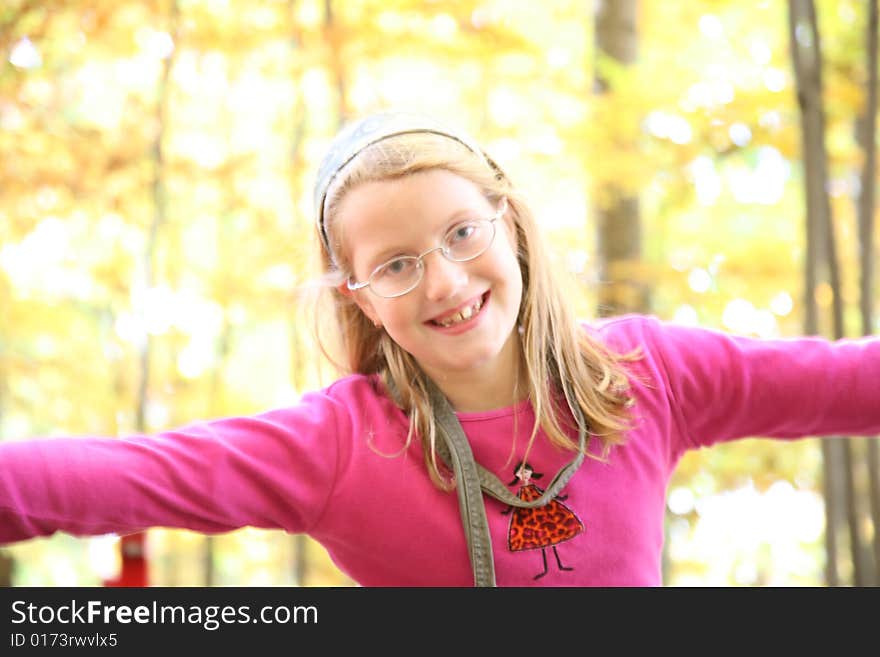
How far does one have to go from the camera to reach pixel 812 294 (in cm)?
276

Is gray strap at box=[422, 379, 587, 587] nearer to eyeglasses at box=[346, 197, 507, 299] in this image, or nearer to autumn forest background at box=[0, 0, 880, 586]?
eyeglasses at box=[346, 197, 507, 299]

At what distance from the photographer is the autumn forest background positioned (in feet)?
11.1

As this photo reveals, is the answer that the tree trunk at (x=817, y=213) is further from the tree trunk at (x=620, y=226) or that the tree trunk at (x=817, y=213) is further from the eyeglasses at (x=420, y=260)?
the eyeglasses at (x=420, y=260)

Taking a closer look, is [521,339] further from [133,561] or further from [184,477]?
[133,561]

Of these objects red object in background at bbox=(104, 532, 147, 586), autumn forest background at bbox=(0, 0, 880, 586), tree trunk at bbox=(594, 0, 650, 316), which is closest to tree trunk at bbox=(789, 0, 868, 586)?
autumn forest background at bbox=(0, 0, 880, 586)

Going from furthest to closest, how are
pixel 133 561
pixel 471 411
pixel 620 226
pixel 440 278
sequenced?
pixel 620 226
pixel 133 561
pixel 471 411
pixel 440 278

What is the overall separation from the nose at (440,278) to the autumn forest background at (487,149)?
12.5 inches

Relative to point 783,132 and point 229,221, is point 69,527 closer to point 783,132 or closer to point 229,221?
point 783,132

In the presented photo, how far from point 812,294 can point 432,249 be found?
6.15ft

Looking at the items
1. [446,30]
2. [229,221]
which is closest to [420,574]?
[446,30]

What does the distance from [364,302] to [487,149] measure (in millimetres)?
344

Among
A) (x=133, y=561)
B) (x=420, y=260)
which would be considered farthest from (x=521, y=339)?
(x=133, y=561)

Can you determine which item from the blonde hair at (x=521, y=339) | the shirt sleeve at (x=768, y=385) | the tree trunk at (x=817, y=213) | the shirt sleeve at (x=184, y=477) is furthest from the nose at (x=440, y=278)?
the tree trunk at (x=817, y=213)

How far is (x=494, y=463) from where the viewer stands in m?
1.35
